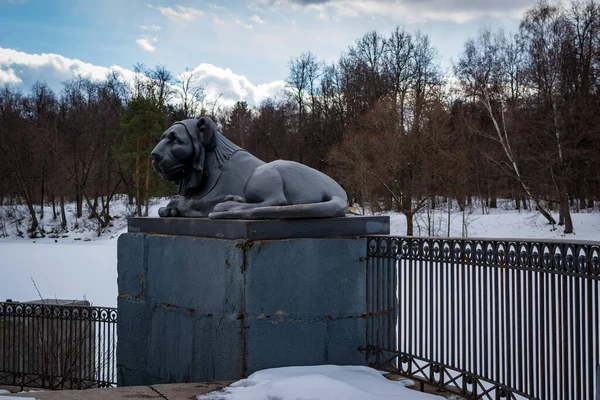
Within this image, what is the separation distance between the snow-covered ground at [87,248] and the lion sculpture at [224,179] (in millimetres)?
6495

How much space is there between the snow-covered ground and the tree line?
3.34ft

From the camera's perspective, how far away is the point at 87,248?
90.6 ft

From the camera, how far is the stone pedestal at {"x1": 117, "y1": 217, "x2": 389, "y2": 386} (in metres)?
4.80

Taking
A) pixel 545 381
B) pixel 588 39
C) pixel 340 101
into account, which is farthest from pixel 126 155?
pixel 545 381

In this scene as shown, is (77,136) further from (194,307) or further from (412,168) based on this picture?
(194,307)

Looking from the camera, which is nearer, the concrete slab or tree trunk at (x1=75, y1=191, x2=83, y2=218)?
the concrete slab

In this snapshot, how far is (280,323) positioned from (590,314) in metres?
2.40

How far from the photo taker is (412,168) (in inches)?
1100

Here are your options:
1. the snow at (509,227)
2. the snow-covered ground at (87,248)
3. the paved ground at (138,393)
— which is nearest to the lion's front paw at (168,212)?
the paved ground at (138,393)

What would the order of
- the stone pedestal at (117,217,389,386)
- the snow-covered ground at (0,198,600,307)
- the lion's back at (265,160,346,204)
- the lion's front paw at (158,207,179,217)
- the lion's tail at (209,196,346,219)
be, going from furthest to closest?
1. the snow-covered ground at (0,198,600,307)
2. the lion's front paw at (158,207,179,217)
3. the lion's back at (265,160,346,204)
4. the lion's tail at (209,196,346,219)
5. the stone pedestal at (117,217,389,386)

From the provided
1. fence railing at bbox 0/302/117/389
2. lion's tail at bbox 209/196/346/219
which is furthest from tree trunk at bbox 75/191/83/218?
lion's tail at bbox 209/196/346/219

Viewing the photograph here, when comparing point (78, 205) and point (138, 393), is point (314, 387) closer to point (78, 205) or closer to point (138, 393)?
point (138, 393)

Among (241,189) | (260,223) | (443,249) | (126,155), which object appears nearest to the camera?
(443,249)

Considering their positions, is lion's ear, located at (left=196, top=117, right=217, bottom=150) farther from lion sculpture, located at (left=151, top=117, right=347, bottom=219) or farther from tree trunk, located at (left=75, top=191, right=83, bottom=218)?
tree trunk, located at (left=75, top=191, right=83, bottom=218)
